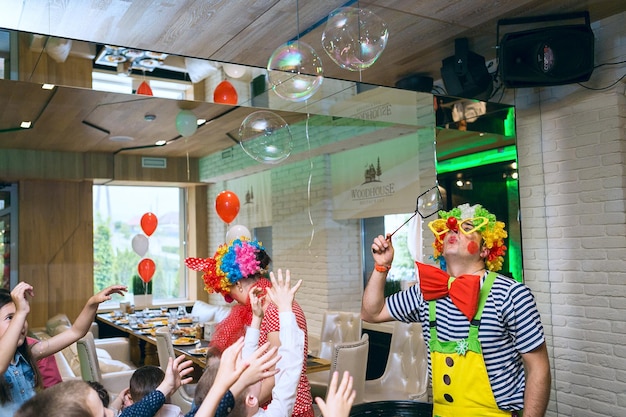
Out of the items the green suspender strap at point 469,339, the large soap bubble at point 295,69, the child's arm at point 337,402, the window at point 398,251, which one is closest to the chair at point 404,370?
the window at point 398,251

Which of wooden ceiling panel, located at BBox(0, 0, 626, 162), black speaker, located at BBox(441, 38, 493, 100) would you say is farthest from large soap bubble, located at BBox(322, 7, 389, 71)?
black speaker, located at BBox(441, 38, 493, 100)

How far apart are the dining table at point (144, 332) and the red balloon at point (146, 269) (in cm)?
45

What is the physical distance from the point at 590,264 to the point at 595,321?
361mm

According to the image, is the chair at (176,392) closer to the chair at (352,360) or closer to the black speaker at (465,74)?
the chair at (352,360)

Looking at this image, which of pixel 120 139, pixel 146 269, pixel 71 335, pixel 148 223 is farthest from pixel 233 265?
pixel 148 223

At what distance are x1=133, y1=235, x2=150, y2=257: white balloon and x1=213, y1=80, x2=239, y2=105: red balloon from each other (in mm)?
2356

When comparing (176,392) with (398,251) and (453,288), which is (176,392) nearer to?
(398,251)

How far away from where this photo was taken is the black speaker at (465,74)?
3988 mm

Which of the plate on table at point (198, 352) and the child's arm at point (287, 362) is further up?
the child's arm at point (287, 362)

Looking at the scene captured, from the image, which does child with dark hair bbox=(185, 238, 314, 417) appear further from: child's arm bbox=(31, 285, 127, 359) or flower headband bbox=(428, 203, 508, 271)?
flower headband bbox=(428, 203, 508, 271)

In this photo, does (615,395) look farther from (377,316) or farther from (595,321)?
(377,316)

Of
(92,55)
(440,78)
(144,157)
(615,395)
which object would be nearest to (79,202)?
(144,157)

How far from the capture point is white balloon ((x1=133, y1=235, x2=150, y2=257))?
571 cm

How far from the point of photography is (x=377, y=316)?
2420mm
